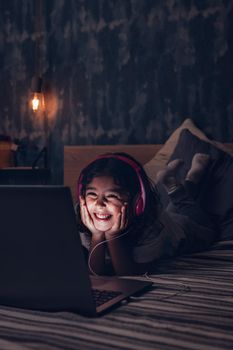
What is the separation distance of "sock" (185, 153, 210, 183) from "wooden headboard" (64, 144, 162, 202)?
28.2 inches

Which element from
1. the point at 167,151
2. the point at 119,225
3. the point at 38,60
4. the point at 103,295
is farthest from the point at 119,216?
the point at 38,60

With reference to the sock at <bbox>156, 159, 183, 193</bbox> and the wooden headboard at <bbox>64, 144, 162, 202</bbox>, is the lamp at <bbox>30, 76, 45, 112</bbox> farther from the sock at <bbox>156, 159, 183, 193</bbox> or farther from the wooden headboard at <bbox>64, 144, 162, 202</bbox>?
the sock at <bbox>156, 159, 183, 193</bbox>

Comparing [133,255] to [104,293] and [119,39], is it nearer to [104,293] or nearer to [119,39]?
[104,293]

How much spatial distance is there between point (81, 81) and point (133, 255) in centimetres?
208

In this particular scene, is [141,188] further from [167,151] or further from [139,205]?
[167,151]

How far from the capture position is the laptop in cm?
92

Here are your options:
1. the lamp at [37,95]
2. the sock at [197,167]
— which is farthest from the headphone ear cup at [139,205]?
the lamp at [37,95]

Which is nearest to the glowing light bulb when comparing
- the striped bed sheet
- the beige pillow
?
the beige pillow

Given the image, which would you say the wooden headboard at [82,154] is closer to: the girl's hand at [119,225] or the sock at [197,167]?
the sock at [197,167]

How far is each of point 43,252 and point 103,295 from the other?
0.23 metres

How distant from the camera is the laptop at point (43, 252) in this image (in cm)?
92

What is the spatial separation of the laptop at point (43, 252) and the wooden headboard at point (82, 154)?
185cm

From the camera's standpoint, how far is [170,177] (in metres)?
2.01

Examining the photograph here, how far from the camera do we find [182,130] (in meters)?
2.47
